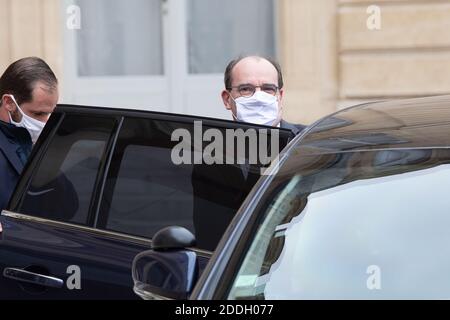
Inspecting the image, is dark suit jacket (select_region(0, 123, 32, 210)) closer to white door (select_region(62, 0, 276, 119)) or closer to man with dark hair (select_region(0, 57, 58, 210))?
man with dark hair (select_region(0, 57, 58, 210))

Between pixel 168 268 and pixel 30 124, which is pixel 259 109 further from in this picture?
pixel 168 268

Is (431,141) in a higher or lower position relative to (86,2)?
lower

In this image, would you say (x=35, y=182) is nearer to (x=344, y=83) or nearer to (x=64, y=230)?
(x=64, y=230)

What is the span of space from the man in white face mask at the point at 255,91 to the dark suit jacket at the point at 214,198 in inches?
35.2

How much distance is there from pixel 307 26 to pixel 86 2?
204 cm

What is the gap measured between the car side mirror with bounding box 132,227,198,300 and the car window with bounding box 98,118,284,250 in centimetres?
61

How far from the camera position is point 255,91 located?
199 inches

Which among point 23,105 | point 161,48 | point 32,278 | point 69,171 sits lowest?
point 32,278

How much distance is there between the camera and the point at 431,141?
3418 millimetres

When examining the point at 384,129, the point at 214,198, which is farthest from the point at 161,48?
the point at 384,129

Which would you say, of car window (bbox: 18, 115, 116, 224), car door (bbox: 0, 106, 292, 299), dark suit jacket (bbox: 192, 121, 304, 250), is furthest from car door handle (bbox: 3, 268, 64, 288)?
dark suit jacket (bbox: 192, 121, 304, 250)

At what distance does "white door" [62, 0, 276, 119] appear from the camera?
10.2m

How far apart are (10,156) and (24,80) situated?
14.8 inches

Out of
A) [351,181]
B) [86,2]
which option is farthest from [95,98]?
[351,181]
